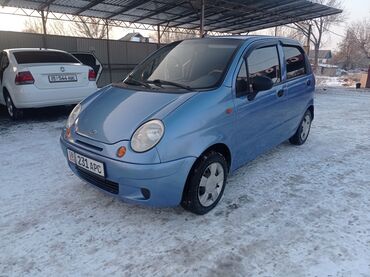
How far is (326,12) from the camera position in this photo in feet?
49.3

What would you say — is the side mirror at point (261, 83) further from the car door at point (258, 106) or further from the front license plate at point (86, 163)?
the front license plate at point (86, 163)

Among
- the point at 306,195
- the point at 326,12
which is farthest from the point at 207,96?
the point at 326,12

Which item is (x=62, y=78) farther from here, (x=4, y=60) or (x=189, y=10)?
(x=189, y=10)

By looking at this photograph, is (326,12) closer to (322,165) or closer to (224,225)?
(322,165)

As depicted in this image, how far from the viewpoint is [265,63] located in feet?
11.1

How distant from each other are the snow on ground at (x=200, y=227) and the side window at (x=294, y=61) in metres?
1.23

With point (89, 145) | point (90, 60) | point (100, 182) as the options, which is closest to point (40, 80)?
point (89, 145)

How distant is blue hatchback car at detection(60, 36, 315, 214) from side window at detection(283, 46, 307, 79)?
17cm

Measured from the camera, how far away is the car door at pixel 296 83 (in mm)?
3838

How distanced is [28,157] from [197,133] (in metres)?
2.78

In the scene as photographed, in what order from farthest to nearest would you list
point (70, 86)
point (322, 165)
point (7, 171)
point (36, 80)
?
point (70, 86)
point (36, 80)
point (322, 165)
point (7, 171)

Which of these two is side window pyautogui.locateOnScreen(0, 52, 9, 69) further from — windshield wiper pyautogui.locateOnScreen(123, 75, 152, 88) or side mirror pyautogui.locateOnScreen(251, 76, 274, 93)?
side mirror pyautogui.locateOnScreen(251, 76, 274, 93)

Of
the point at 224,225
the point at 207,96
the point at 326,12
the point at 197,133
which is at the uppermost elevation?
the point at 326,12

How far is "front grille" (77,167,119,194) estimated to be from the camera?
241cm
